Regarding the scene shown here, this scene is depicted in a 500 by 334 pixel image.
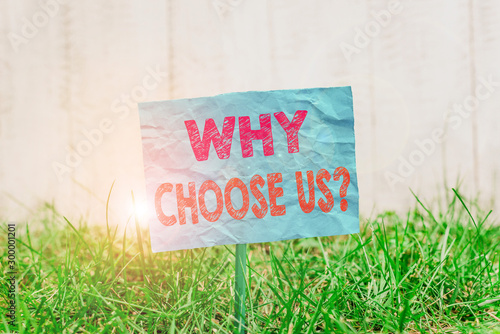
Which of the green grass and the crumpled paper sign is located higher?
the crumpled paper sign

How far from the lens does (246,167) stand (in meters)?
0.72

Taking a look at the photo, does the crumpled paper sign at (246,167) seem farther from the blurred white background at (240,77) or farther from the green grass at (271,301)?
the blurred white background at (240,77)

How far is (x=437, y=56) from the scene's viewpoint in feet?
4.78

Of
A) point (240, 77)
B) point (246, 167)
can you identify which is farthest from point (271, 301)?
point (240, 77)

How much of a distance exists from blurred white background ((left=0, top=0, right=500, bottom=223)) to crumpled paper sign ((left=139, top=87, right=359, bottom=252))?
741mm

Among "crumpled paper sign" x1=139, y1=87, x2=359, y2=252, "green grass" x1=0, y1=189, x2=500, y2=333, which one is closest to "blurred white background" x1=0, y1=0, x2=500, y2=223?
"green grass" x1=0, y1=189, x2=500, y2=333

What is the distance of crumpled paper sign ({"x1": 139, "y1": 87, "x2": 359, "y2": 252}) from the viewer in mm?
707

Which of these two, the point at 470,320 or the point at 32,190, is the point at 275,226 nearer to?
the point at 470,320

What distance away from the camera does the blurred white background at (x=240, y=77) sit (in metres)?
1.43

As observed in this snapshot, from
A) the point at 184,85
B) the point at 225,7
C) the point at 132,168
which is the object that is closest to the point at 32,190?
the point at 132,168

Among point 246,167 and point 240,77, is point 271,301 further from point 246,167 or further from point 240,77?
point 240,77

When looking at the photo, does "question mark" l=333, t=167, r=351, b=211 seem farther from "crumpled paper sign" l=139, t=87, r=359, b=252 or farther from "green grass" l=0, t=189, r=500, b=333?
"green grass" l=0, t=189, r=500, b=333

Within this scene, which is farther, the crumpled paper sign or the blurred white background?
the blurred white background

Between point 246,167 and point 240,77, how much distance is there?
2.62 ft
